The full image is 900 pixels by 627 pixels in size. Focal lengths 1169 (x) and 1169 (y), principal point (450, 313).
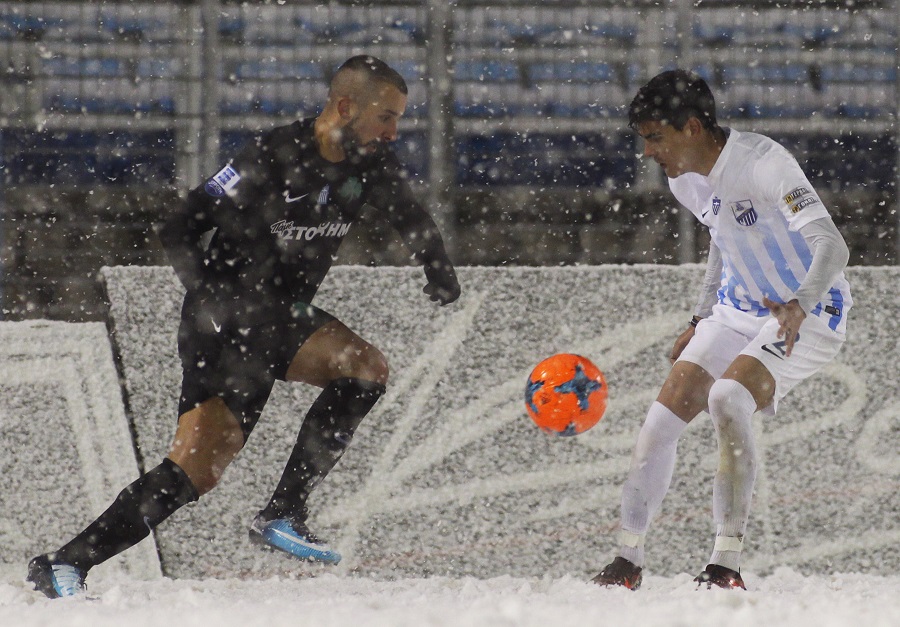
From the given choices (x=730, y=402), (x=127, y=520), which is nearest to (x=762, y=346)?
(x=730, y=402)

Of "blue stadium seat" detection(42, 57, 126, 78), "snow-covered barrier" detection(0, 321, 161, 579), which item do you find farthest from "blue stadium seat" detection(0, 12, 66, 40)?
"snow-covered barrier" detection(0, 321, 161, 579)

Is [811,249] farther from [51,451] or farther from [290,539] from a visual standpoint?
[51,451]

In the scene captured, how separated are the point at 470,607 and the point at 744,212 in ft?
4.95

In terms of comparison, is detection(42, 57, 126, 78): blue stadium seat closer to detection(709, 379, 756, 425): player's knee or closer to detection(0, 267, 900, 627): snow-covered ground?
detection(0, 267, 900, 627): snow-covered ground

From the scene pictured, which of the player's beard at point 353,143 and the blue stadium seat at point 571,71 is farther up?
the blue stadium seat at point 571,71

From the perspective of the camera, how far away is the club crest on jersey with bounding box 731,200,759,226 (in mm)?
3510

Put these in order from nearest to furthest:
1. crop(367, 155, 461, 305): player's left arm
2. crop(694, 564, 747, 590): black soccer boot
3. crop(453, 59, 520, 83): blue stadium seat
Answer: crop(694, 564, 747, 590): black soccer boot
crop(367, 155, 461, 305): player's left arm
crop(453, 59, 520, 83): blue stadium seat

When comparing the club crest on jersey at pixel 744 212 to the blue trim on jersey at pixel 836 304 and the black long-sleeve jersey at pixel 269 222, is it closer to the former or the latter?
the blue trim on jersey at pixel 836 304

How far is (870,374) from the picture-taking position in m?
4.39

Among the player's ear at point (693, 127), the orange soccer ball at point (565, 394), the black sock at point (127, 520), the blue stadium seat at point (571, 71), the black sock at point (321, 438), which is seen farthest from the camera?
the blue stadium seat at point (571, 71)

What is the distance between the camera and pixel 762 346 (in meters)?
3.42

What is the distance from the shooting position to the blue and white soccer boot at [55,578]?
10.9ft

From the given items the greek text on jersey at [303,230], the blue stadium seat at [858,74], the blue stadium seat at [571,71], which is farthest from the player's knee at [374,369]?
the blue stadium seat at [858,74]

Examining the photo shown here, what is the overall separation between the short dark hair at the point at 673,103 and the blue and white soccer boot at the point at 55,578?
2.11 meters
